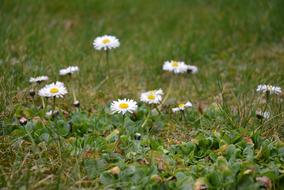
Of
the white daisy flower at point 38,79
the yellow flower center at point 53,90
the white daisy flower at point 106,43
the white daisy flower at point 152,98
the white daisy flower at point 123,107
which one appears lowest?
the white daisy flower at point 123,107

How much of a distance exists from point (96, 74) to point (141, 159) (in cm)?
126

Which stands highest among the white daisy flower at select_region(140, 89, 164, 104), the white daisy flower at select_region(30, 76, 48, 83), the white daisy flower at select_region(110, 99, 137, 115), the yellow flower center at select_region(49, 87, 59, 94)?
the white daisy flower at select_region(30, 76, 48, 83)

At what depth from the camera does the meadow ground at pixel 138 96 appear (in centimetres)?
214

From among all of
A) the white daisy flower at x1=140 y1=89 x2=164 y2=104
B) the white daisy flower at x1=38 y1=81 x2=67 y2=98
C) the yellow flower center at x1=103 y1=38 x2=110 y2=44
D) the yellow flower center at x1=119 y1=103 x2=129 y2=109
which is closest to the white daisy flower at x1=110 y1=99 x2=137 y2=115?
the yellow flower center at x1=119 y1=103 x2=129 y2=109

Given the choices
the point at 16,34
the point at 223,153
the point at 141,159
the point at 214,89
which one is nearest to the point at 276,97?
the point at 214,89

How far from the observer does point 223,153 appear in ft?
7.58

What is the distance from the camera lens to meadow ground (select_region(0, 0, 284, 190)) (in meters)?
2.14

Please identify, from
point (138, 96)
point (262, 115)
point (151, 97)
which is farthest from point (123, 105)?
point (262, 115)

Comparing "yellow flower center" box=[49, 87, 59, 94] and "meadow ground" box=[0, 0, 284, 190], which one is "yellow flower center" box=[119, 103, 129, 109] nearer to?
"meadow ground" box=[0, 0, 284, 190]

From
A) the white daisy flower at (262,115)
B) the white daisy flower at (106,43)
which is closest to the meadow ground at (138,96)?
the white daisy flower at (262,115)

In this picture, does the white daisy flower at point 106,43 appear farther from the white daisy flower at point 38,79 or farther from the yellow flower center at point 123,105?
the yellow flower center at point 123,105

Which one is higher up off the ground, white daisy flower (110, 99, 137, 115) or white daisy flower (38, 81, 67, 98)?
white daisy flower (38, 81, 67, 98)

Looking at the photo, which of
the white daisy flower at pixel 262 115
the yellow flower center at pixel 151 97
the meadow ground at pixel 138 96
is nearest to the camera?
the meadow ground at pixel 138 96

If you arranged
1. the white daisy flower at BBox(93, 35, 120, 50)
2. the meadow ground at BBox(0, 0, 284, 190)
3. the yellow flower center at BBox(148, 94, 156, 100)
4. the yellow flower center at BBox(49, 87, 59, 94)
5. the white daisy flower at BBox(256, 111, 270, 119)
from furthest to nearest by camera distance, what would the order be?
the white daisy flower at BBox(93, 35, 120, 50), the yellow flower center at BBox(148, 94, 156, 100), the yellow flower center at BBox(49, 87, 59, 94), the white daisy flower at BBox(256, 111, 270, 119), the meadow ground at BBox(0, 0, 284, 190)
